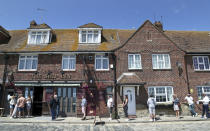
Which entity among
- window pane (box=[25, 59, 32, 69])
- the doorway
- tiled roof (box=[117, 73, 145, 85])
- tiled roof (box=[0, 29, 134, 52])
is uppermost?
tiled roof (box=[0, 29, 134, 52])

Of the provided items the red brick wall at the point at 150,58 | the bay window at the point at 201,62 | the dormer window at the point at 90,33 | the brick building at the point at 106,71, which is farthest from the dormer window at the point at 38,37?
the bay window at the point at 201,62

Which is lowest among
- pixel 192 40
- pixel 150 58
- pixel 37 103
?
pixel 37 103

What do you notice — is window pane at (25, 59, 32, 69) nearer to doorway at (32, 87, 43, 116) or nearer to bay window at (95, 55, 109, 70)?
doorway at (32, 87, 43, 116)

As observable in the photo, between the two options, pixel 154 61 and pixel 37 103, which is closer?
pixel 37 103

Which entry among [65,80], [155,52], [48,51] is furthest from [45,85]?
[155,52]

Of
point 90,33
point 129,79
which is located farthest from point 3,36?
point 129,79

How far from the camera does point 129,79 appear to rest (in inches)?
535

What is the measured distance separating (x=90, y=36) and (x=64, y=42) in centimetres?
286

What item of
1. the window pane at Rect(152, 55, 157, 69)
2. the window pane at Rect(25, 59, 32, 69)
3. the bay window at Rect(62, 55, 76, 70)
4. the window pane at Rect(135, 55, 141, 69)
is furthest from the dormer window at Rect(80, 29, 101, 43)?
the window pane at Rect(152, 55, 157, 69)

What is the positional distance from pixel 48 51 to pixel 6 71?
4.43m

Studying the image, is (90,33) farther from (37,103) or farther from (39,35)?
(37,103)

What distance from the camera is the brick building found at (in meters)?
13.7

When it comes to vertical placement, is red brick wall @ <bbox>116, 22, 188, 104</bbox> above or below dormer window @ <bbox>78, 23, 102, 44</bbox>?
below

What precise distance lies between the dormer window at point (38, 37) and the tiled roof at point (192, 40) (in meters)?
14.0
